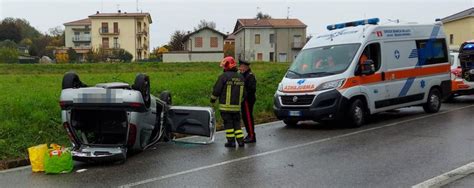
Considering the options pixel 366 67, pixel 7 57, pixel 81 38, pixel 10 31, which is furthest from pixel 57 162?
pixel 10 31

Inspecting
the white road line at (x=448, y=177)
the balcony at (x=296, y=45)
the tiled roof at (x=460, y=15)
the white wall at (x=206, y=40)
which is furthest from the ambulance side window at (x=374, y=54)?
the white wall at (x=206, y=40)

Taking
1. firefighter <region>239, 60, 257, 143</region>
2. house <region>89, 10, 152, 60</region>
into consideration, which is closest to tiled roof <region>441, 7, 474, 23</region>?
firefighter <region>239, 60, 257, 143</region>

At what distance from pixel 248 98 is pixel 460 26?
160 feet

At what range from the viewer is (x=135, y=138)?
26.2ft

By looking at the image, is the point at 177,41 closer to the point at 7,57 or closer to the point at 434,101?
the point at 7,57

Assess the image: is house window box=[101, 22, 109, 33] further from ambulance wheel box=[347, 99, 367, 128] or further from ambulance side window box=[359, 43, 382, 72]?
ambulance wheel box=[347, 99, 367, 128]

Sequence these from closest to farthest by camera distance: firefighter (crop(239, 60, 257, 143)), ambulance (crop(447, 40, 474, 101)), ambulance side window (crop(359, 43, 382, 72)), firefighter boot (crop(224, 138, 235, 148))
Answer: firefighter boot (crop(224, 138, 235, 148)), firefighter (crop(239, 60, 257, 143)), ambulance side window (crop(359, 43, 382, 72)), ambulance (crop(447, 40, 474, 101))

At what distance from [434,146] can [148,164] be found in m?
4.82

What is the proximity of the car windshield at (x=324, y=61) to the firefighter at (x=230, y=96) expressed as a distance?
110 inches

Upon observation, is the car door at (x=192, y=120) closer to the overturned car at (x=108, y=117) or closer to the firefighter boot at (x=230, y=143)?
the firefighter boot at (x=230, y=143)

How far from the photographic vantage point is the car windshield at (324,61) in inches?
450

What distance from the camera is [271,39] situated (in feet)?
258

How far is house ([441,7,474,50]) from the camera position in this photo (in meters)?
50.7

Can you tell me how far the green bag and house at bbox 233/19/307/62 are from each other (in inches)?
2732
